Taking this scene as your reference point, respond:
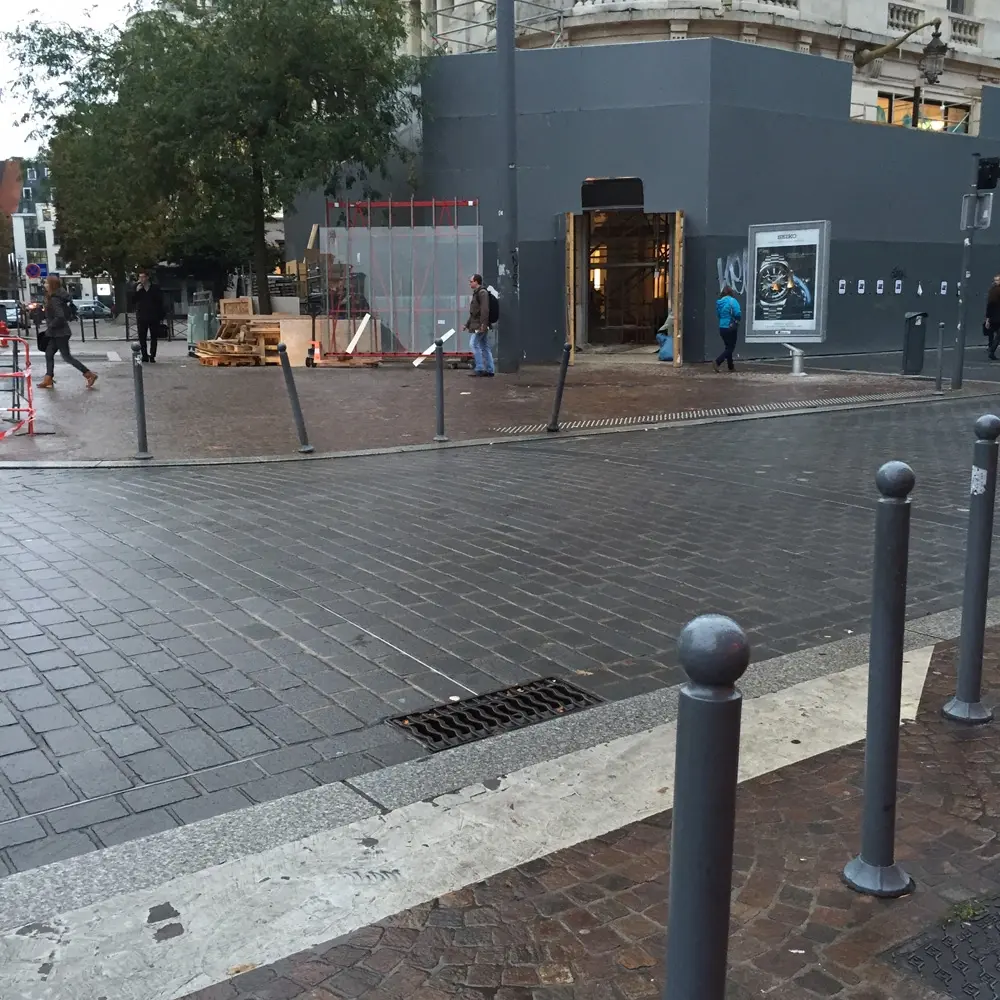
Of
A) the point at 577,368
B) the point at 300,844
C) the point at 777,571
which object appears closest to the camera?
the point at 300,844

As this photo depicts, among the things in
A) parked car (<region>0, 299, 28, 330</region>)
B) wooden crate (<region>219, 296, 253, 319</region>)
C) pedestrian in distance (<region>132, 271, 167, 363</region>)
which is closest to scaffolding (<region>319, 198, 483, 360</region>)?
pedestrian in distance (<region>132, 271, 167, 363</region>)

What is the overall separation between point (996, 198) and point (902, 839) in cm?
2831

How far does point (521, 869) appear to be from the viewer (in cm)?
322

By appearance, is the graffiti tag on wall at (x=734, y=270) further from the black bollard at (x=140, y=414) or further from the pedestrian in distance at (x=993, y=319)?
the black bollard at (x=140, y=414)

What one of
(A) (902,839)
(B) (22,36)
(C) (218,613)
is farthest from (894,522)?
(B) (22,36)

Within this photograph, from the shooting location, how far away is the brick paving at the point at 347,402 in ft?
38.8

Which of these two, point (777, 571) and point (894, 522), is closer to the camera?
point (894, 522)

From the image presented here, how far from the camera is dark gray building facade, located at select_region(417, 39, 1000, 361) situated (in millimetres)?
22234

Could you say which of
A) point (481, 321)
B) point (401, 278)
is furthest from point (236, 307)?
point (481, 321)

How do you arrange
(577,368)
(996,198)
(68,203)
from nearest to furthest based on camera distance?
(577,368), (996,198), (68,203)

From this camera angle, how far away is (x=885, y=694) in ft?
9.91

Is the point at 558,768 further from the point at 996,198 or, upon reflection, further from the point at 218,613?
the point at 996,198

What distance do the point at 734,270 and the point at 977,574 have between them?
64.7 feet

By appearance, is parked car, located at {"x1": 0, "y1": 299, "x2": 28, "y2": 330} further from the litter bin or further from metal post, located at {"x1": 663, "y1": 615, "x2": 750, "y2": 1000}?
metal post, located at {"x1": 663, "y1": 615, "x2": 750, "y2": 1000}
